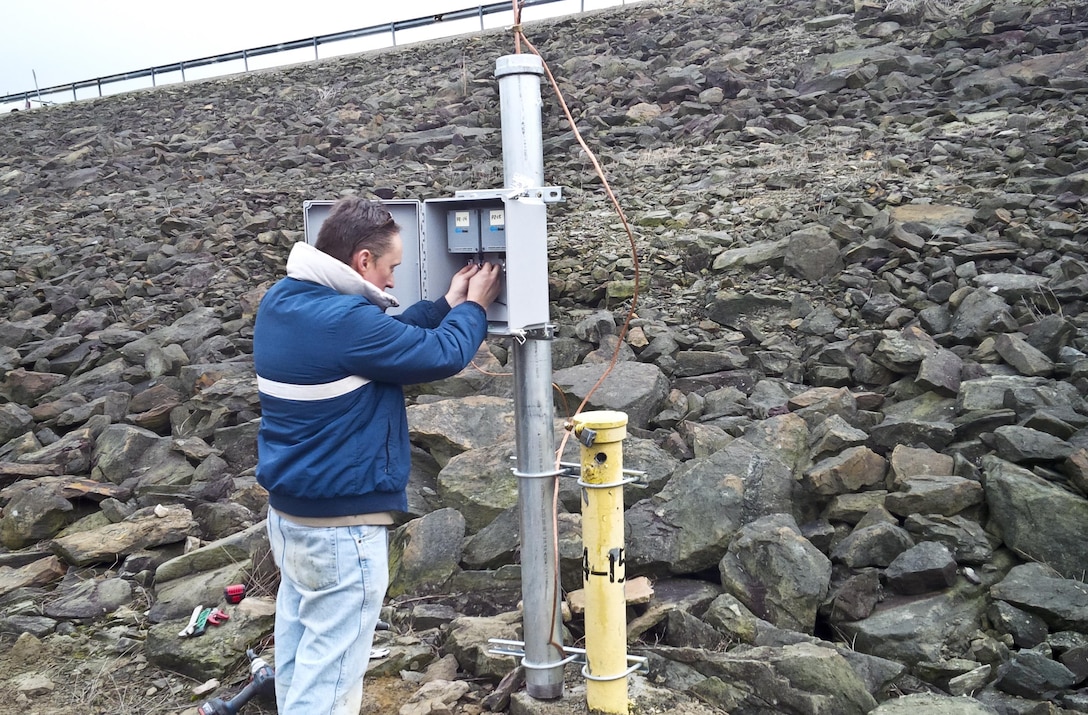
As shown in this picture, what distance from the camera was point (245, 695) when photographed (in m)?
3.88

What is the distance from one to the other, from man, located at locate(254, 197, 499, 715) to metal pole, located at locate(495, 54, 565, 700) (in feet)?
1.58

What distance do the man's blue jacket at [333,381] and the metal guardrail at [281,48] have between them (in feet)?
65.3

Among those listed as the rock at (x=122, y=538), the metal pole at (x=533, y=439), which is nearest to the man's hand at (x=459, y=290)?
the metal pole at (x=533, y=439)

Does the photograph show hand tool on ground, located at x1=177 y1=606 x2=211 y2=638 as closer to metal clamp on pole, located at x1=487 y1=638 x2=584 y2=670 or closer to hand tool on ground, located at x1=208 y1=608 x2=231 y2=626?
hand tool on ground, located at x1=208 y1=608 x2=231 y2=626

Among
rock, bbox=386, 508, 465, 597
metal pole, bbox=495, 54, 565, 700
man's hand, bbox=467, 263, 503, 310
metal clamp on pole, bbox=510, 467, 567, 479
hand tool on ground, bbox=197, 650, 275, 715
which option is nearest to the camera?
man's hand, bbox=467, 263, 503, 310

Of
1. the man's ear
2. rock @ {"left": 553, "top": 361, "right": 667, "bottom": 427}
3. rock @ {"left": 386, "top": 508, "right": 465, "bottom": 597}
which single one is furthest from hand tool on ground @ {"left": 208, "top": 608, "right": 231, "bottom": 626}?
rock @ {"left": 553, "top": 361, "right": 667, "bottom": 427}

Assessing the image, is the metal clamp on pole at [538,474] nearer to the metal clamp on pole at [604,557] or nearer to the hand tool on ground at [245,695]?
the metal clamp on pole at [604,557]

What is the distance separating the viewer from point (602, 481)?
10.8ft

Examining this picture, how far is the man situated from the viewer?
8.96 ft

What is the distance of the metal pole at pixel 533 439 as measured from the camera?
3246mm

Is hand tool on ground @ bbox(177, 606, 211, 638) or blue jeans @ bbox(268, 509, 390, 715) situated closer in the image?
blue jeans @ bbox(268, 509, 390, 715)

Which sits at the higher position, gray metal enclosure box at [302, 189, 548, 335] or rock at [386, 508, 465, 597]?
gray metal enclosure box at [302, 189, 548, 335]

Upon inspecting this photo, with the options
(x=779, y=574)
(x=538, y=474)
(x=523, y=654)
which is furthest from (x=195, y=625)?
(x=779, y=574)

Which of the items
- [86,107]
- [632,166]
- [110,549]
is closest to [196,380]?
[110,549]
